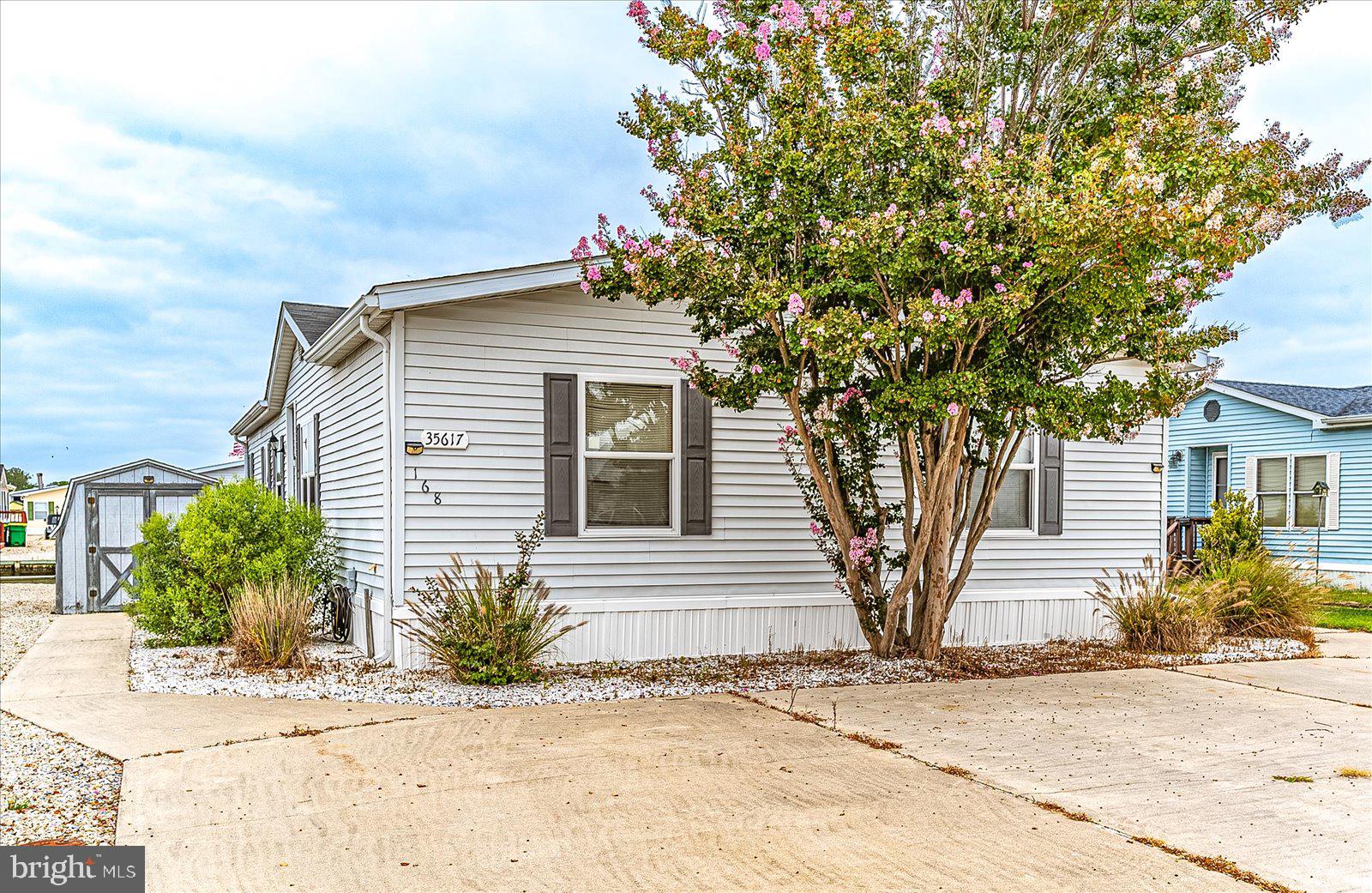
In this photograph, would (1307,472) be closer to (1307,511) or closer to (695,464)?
(1307,511)

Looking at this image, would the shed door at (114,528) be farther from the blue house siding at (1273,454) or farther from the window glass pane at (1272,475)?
the window glass pane at (1272,475)

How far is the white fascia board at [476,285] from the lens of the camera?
24.6 feet

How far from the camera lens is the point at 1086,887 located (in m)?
3.53

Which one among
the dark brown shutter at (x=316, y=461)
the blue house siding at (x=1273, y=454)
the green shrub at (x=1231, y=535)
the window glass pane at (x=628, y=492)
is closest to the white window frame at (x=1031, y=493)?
the green shrub at (x=1231, y=535)

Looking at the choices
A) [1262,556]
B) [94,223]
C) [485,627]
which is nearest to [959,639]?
[1262,556]

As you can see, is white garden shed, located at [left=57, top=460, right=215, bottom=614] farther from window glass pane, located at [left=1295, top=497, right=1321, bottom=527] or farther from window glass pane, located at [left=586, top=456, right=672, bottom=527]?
window glass pane, located at [left=1295, top=497, right=1321, bottom=527]

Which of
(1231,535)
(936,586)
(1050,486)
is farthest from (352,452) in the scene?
(1231,535)

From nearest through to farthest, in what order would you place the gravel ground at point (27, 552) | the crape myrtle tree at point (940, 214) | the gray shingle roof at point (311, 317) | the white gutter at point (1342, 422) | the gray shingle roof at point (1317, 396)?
the crape myrtle tree at point (940, 214) → the gray shingle roof at point (311, 317) → the white gutter at point (1342, 422) → the gray shingle roof at point (1317, 396) → the gravel ground at point (27, 552)

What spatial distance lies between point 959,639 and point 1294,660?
2.88m

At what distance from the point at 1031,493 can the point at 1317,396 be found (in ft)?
38.7

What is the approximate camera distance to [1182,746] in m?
5.65

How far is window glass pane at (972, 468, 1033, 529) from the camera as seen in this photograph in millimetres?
9945

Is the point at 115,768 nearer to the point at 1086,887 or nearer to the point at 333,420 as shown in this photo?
the point at 1086,887

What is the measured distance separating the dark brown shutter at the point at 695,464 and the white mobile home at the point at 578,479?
1 cm
